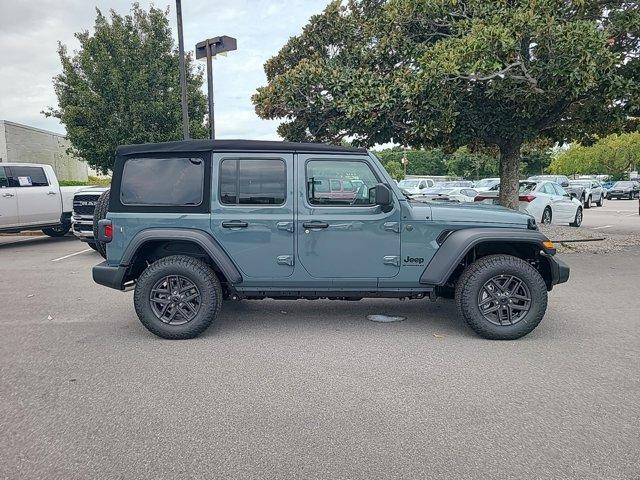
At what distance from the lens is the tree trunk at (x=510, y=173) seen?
12.7 metres

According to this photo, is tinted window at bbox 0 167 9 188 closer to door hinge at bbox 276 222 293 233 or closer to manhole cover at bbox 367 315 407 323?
door hinge at bbox 276 222 293 233

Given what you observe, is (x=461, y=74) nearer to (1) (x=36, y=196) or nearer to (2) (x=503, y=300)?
(2) (x=503, y=300)

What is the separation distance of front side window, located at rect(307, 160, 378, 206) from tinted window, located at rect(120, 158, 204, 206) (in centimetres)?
112

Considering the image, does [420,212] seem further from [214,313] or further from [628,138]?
[628,138]

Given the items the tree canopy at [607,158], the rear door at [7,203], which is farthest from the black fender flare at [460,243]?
the tree canopy at [607,158]

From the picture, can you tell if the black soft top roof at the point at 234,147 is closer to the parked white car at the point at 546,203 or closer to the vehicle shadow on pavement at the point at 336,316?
the vehicle shadow on pavement at the point at 336,316

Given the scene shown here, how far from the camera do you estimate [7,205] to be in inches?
468

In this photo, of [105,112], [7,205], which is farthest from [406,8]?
[105,112]

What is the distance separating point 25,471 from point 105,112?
19.4 meters

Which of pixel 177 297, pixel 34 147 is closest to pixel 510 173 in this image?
pixel 177 297

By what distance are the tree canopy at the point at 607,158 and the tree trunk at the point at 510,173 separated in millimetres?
52649

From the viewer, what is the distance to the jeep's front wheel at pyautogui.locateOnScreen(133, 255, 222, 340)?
4.95 metres

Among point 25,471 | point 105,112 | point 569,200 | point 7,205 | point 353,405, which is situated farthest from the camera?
point 105,112

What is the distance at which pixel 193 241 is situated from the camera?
16.0 feet
